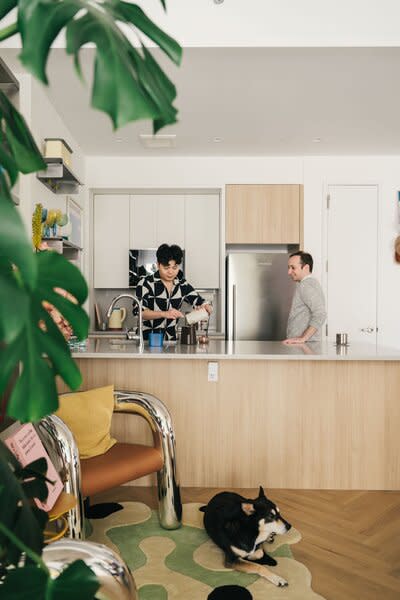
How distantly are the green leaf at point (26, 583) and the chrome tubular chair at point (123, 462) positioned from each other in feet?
4.28

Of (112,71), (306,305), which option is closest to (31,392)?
(112,71)

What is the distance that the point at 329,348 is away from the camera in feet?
10.2

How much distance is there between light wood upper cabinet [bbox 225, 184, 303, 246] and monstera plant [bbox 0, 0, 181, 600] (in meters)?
4.39

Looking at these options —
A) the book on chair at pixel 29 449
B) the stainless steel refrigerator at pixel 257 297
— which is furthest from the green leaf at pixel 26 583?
the stainless steel refrigerator at pixel 257 297

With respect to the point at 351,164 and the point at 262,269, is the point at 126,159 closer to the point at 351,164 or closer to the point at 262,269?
the point at 262,269

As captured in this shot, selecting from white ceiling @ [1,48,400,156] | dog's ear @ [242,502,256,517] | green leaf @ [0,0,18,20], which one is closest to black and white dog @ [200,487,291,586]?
dog's ear @ [242,502,256,517]

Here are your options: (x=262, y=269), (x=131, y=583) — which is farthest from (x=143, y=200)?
(x=131, y=583)

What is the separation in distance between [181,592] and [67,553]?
1.21 m

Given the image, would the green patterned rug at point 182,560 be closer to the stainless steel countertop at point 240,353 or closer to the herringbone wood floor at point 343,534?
the herringbone wood floor at point 343,534

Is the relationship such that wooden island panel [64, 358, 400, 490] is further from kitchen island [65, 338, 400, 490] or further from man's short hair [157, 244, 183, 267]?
man's short hair [157, 244, 183, 267]

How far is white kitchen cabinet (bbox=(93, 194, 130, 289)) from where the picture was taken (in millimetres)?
5113

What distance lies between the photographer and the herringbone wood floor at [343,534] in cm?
190

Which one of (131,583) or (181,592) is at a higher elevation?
(131,583)

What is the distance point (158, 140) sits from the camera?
4.38 metres
